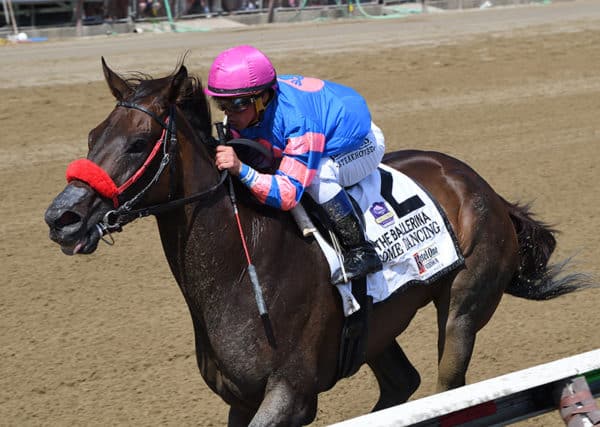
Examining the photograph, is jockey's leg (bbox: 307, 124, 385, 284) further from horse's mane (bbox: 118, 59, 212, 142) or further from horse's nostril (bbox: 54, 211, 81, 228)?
horse's nostril (bbox: 54, 211, 81, 228)

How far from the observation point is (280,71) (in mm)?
13461

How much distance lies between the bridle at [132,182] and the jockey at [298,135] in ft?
0.71

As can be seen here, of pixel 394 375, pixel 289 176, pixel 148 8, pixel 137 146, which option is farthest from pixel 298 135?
pixel 148 8

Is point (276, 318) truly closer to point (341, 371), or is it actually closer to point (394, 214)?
point (341, 371)

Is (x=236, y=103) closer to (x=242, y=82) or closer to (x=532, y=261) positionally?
(x=242, y=82)

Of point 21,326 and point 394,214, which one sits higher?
point 394,214

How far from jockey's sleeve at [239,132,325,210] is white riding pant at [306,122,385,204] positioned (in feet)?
0.42

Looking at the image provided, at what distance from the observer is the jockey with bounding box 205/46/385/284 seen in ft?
11.9

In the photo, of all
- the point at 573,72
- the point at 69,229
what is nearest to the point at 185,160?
the point at 69,229

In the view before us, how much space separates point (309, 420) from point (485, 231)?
1.32 metres

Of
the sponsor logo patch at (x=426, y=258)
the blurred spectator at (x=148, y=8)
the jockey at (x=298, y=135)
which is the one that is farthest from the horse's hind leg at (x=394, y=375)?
the blurred spectator at (x=148, y=8)

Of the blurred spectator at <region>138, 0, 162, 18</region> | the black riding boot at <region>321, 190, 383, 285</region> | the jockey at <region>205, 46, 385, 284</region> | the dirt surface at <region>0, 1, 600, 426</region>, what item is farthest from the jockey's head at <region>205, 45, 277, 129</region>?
the blurred spectator at <region>138, 0, 162, 18</region>

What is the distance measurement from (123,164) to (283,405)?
3.67 ft

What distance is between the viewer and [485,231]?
14.8 feet
